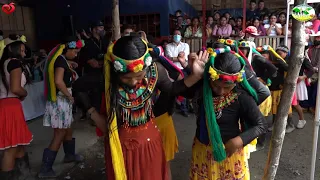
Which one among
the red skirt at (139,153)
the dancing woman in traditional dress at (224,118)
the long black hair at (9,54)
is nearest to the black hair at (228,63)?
the dancing woman in traditional dress at (224,118)

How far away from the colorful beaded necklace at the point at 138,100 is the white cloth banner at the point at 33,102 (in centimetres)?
436

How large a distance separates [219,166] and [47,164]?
2.31 meters

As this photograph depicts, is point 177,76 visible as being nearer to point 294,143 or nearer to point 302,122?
point 294,143

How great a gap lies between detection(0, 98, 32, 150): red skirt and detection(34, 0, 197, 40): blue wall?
678 centimetres

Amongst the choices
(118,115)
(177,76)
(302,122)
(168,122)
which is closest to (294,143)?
(302,122)

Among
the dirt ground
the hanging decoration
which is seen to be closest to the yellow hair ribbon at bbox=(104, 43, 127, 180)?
the hanging decoration

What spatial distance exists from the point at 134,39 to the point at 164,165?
3.19ft

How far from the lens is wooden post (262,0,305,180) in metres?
1.79

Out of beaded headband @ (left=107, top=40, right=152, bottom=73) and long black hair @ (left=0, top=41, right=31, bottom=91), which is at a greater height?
beaded headband @ (left=107, top=40, right=152, bottom=73)

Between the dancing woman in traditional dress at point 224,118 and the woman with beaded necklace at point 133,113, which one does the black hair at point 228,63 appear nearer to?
the dancing woman in traditional dress at point 224,118

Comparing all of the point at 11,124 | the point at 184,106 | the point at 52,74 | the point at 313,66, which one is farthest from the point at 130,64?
the point at 313,66

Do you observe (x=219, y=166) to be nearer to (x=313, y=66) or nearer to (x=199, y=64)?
(x=199, y=64)

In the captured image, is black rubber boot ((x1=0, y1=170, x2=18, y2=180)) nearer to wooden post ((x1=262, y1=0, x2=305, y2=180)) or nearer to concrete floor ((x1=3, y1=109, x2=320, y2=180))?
concrete floor ((x1=3, y1=109, x2=320, y2=180))

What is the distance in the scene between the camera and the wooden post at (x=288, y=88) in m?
1.79
